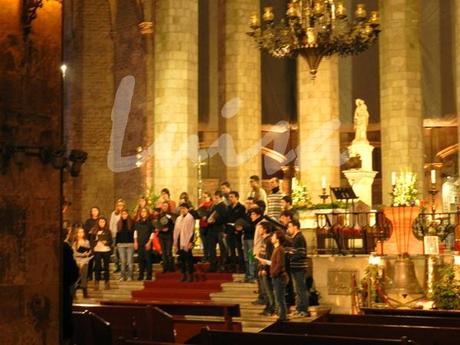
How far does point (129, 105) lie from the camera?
28.3m

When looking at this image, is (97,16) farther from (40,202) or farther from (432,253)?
(40,202)

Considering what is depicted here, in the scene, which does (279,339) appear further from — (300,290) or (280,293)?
(300,290)

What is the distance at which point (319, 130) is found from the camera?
2241cm

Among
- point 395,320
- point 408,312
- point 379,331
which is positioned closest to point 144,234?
point 408,312

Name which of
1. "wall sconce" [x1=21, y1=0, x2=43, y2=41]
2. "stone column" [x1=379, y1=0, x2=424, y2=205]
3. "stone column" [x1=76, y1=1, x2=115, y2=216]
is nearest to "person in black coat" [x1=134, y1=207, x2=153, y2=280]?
"stone column" [x1=379, y1=0, x2=424, y2=205]

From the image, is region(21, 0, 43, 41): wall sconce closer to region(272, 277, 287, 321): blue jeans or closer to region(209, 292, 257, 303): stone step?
region(272, 277, 287, 321): blue jeans

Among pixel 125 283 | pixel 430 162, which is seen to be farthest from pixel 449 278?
pixel 430 162

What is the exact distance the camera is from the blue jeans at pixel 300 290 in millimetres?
13336

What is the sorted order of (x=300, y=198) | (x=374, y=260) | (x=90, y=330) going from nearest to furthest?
(x=90, y=330) < (x=374, y=260) < (x=300, y=198)

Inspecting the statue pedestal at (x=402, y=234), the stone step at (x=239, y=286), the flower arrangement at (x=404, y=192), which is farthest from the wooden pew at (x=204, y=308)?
the flower arrangement at (x=404, y=192)

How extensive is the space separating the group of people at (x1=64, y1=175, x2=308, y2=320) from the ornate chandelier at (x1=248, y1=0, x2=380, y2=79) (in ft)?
8.05

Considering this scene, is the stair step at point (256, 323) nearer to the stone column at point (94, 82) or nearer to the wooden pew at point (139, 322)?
the wooden pew at point (139, 322)

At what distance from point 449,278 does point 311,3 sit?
5.33m

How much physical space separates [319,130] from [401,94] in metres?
2.43
